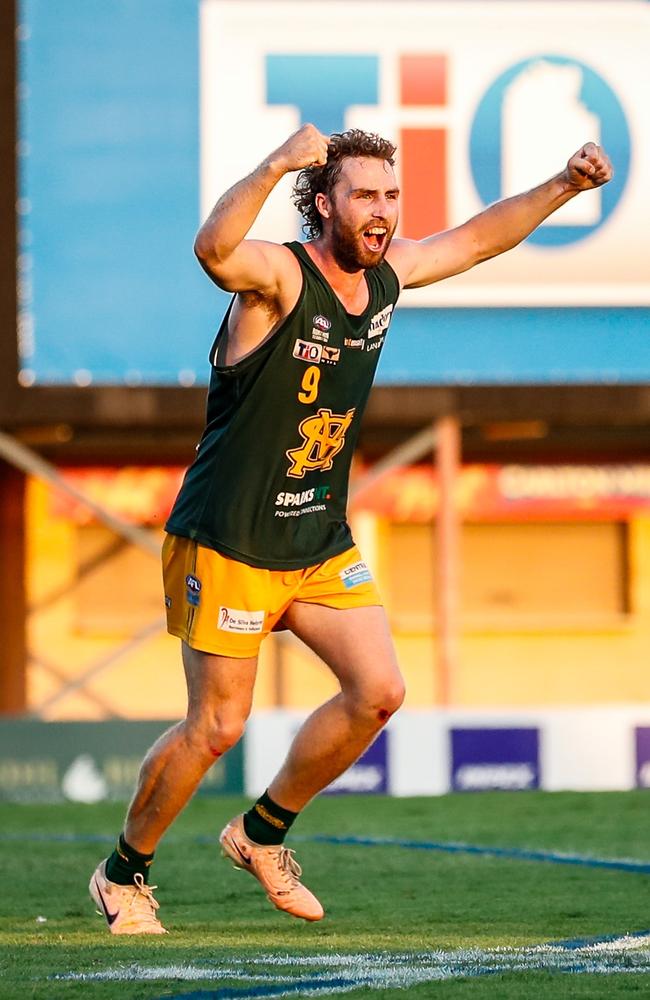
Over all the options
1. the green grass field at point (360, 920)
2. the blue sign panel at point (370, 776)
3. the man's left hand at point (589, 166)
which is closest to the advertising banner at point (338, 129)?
the blue sign panel at point (370, 776)

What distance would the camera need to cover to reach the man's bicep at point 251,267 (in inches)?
218

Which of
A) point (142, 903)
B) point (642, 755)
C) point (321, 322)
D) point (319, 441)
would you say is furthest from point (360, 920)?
Answer: point (642, 755)

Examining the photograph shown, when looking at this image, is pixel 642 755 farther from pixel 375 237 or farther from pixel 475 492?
pixel 375 237

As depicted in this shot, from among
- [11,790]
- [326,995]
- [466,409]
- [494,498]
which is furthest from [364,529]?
[326,995]

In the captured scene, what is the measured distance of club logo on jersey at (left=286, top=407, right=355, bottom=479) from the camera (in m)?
6.02

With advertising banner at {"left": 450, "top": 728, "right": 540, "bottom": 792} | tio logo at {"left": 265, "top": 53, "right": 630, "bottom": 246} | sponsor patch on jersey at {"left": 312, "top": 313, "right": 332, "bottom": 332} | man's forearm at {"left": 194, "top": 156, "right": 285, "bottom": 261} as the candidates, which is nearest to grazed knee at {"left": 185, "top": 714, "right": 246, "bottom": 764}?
sponsor patch on jersey at {"left": 312, "top": 313, "right": 332, "bottom": 332}

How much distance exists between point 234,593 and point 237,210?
121cm

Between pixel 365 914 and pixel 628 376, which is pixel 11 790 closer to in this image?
pixel 628 376

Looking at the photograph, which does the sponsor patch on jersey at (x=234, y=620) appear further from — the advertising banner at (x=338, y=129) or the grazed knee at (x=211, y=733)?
the advertising banner at (x=338, y=129)

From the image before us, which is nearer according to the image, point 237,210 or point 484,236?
point 237,210

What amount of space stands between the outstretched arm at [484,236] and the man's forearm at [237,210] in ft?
3.55

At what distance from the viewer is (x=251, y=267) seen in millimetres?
5621

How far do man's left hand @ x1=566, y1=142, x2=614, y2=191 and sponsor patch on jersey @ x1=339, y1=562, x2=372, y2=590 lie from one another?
1.42m

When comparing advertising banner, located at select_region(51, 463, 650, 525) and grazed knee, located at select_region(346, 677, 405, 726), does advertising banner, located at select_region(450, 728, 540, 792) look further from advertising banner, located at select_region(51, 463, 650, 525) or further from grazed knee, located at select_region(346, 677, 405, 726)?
grazed knee, located at select_region(346, 677, 405, 726)
